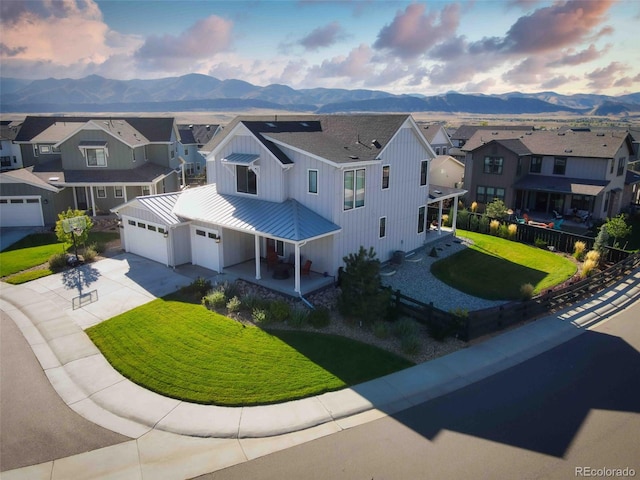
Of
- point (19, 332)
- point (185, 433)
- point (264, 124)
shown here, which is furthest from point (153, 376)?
point (264, 124)

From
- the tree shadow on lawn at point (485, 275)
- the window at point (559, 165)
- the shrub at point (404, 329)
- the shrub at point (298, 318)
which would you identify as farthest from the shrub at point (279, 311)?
the window at point (559, 165)

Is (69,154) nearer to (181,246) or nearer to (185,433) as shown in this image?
(181,246)

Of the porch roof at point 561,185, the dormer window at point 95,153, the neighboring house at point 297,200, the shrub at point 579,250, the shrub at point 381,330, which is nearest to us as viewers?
the shrub at point 381,330

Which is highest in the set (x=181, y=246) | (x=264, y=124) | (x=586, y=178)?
(x=264, y=124)

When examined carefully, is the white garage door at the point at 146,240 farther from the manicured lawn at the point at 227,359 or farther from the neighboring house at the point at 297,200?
the manicured lawn at the point at 227,359

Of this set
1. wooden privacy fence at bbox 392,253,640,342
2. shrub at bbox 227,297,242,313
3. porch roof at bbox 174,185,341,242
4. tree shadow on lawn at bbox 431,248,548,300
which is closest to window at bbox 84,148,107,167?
porch roof at bbox 174,185,341,242

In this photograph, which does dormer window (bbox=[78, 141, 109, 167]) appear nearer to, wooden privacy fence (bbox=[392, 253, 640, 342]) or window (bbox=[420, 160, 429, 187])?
window (bbox=[420, 160, 429, 187])

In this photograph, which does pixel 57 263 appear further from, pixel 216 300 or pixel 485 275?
pixel 485 275
